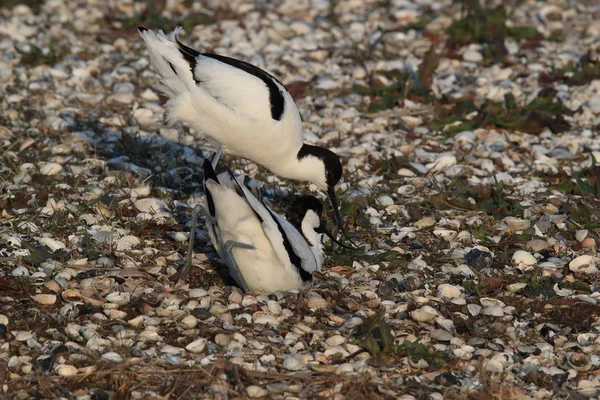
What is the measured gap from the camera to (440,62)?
27.0ft

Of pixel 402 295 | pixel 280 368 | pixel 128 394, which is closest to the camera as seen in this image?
pixel 128 394

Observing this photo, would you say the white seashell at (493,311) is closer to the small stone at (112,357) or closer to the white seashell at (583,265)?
the white seashell at (583,265)

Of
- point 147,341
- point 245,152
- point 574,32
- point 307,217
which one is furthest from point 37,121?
point 574,32

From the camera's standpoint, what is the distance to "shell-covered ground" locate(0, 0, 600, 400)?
3975 mm

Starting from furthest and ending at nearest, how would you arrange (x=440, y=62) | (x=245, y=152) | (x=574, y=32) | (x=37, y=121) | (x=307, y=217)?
(x=574, y=32), (x=440, y=62), (x=37, y=121), (x=245, y=152), (x=307, y=217)

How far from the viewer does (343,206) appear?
18.5ft

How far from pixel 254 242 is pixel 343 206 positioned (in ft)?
4.03

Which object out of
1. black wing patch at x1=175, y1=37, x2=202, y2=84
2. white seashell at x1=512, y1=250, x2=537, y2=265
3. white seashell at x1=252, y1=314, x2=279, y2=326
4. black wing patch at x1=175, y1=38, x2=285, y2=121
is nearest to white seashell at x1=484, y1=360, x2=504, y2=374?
white seashell at x1=252, y1=314, x2=279, y2=326

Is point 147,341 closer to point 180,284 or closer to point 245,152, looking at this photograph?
point 180,284

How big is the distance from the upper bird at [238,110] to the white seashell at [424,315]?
103 cm

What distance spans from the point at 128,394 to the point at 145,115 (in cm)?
369

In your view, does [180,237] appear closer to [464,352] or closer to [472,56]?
[464,352]

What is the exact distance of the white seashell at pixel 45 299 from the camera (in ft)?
14.3

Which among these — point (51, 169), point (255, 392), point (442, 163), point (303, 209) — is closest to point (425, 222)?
point (303, 209)
